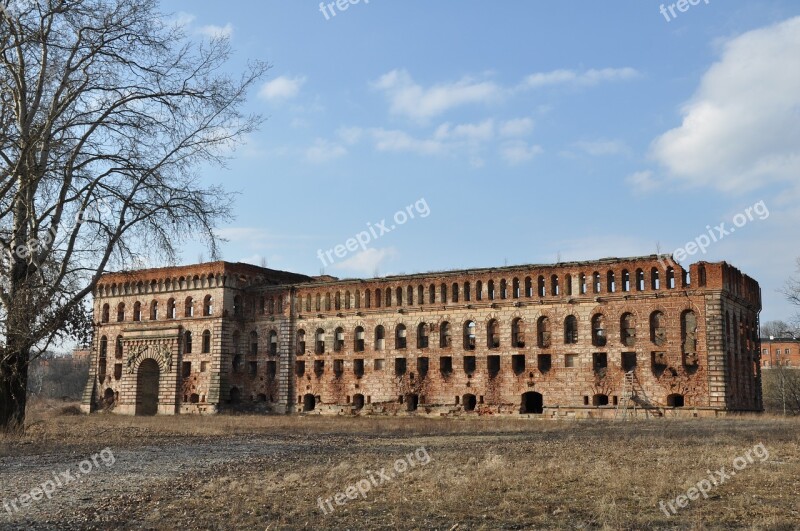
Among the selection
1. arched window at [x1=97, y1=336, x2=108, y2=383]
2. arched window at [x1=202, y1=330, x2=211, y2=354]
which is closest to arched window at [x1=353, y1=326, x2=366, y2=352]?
arched window at [x1=202, y1=330, x2=211, y2=354]

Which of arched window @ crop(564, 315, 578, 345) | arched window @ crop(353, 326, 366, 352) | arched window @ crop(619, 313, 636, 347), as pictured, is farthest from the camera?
arched window @ crop(353, 326, 366, 352)

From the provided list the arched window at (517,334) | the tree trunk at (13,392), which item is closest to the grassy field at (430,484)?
the tree trunk at (13,392)

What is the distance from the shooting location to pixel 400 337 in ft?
149

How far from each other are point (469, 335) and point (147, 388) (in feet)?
78.2

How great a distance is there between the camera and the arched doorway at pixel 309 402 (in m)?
47.5

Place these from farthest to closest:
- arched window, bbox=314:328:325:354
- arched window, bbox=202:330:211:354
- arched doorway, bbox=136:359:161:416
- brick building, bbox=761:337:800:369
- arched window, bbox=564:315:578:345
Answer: brick building, bbox=761:337:800:369
arched doorway, bbox=136:359:161:416
arched window, bbox=202:330:211:354
arched window, bbox=314:328:325:354
arched window, bbox=564:315:578:345

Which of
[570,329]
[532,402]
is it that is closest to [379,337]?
[532,402]

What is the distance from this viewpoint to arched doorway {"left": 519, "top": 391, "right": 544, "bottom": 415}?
40.9m

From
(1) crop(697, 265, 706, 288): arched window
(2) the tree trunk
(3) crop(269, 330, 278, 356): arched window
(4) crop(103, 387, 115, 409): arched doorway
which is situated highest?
(1) crop(697, 265, 706, 288): arched window

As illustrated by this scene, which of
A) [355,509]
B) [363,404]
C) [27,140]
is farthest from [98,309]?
[355,509]

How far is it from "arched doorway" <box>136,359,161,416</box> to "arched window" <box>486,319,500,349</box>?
23821 mm

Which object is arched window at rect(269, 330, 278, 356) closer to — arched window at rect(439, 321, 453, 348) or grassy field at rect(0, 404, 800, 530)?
arched window at rect(439, 321, 453, 348)

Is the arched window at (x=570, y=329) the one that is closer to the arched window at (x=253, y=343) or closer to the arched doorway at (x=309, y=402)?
the arched doorway at (x=309, y=402)

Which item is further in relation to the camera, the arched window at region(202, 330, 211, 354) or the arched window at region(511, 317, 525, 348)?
the arched window at region(202, 330, 211, 354)
